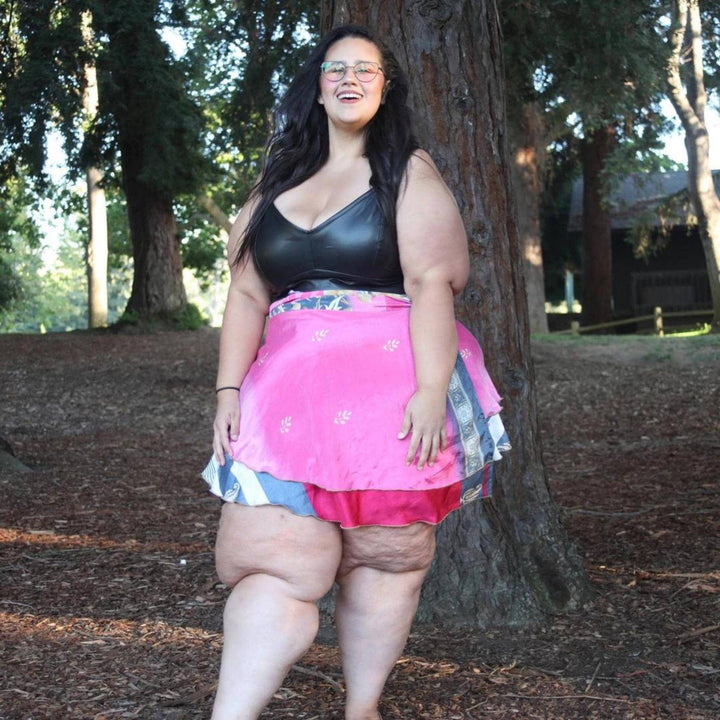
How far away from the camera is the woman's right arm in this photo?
274 cm

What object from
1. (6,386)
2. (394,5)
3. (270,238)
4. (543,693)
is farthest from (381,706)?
(6,386)

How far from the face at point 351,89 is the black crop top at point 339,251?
23 centimetres

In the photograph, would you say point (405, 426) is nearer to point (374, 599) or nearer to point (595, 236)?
point (374, 599)

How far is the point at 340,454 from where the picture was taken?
8.13 ft

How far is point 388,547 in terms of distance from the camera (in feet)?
8.66

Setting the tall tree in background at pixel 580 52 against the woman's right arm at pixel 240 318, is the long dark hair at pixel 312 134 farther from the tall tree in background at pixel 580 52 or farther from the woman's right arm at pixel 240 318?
the tall tree in background at pixel 580 52

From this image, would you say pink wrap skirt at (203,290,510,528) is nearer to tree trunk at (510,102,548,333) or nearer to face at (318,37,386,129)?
face at (318,37,386,129)

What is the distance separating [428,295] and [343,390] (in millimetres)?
314

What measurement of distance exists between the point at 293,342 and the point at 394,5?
188 cm

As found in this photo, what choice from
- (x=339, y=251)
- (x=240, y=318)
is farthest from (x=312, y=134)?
(x=240, y=318)

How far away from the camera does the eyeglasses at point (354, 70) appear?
270 cm

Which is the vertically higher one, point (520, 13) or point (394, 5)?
point (520, 13)

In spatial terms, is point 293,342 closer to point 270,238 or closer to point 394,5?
point 270,238

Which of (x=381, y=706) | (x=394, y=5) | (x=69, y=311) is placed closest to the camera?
(x=381, y=706)
